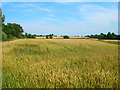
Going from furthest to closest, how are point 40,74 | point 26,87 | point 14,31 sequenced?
point 14,31 < point 40,74 < point 26,87

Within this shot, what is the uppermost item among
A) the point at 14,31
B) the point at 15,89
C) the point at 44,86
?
the point at 14,31

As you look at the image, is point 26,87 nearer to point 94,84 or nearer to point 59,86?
point 59,86

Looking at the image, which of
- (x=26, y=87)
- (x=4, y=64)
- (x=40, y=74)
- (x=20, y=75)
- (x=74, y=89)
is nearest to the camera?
(x=74, y=89)

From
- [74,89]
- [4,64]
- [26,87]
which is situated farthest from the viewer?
[4,64]

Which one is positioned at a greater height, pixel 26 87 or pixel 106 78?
pixel 106 78

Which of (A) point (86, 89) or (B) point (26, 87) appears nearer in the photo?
(A) point (86, 89)

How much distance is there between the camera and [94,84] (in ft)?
7.47

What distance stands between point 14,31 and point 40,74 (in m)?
40.4

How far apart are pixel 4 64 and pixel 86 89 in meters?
3.17

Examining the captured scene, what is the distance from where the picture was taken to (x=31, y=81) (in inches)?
97.2

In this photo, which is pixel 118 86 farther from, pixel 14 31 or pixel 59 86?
pixel 14 31

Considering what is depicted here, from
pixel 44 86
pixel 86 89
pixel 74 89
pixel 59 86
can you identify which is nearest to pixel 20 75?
pixel 44 86

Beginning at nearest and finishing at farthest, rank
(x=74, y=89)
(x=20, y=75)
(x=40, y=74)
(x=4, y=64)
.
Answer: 1. (x=74, y=89)
2. (x=40, y=74)
3. (x=20, y=75)
4. (x=4, y=64)

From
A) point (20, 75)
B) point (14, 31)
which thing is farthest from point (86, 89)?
point (14, 31)
